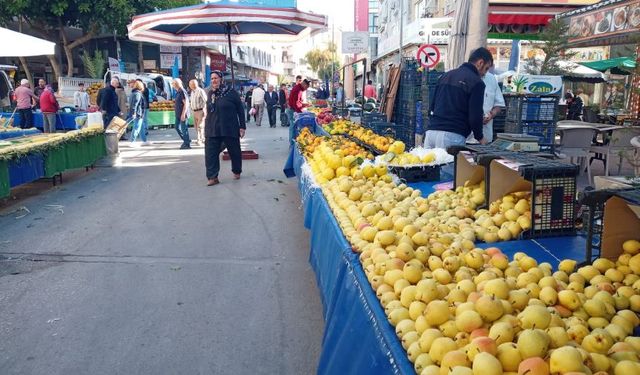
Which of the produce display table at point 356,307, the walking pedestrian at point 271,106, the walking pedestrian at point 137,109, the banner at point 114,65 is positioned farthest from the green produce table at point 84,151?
the banner at point 114,65

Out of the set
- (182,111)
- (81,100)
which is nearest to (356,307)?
(182,111)

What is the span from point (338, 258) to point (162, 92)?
23.9 meters

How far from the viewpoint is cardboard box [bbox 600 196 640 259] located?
2.66 m

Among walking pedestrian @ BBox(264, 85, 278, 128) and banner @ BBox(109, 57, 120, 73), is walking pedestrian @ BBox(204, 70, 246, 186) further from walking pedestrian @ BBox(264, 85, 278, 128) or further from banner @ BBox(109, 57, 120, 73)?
banner @ BBox(109, 57, 120, 73)

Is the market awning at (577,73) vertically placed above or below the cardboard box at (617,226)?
above

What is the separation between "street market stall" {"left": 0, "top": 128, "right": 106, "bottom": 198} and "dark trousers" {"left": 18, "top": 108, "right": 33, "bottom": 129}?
6210 mm

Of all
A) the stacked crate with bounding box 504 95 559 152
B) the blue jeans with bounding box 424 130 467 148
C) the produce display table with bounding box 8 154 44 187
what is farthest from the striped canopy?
the blue jeans with bounding box 424 130 467 148

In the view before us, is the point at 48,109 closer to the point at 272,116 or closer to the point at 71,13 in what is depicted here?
the point at 272,116

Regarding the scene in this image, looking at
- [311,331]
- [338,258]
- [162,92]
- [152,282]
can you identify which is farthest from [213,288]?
[162,92]

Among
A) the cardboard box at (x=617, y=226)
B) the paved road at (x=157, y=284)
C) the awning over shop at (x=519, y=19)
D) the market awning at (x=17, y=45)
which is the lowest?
the paved road at (x=157, y=284)

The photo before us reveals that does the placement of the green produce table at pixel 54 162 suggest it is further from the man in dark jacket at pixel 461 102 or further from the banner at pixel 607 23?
the banner at pixel 607 23

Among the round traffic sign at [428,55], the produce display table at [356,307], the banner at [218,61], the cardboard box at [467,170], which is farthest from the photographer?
the banner at [218,61]

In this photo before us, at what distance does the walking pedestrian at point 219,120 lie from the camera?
30.6 ft

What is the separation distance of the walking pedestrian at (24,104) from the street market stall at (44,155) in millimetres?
6082
